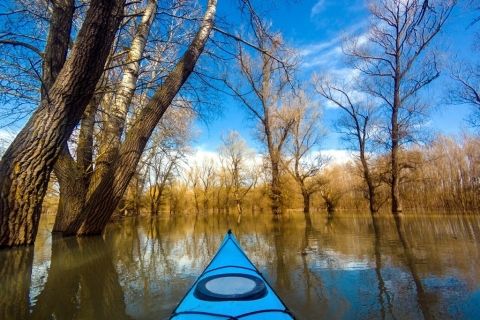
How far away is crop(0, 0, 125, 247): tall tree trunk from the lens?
10.9 ft

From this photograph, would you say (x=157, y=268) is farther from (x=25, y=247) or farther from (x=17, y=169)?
(x=17, y=169)

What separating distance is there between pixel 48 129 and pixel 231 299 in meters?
2.92

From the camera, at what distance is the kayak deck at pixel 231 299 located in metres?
1.64

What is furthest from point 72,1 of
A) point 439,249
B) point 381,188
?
point 381,188

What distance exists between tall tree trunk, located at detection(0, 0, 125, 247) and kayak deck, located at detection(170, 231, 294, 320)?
8.01ft

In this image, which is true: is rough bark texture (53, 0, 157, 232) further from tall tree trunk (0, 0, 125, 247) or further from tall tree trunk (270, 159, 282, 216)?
tall tree trunk (270, 159, 282, 216)

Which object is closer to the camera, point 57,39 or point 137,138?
point 57,39

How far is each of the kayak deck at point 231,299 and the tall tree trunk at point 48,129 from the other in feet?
8.01

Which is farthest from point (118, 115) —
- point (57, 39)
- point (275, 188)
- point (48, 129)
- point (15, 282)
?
point (275, 188)

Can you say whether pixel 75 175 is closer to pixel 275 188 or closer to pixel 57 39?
pixel 57 39

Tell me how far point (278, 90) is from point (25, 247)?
17064mm

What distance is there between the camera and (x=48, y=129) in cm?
337

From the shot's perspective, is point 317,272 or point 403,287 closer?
point 403,287

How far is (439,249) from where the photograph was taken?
179 inches
